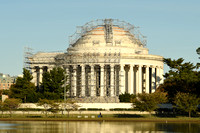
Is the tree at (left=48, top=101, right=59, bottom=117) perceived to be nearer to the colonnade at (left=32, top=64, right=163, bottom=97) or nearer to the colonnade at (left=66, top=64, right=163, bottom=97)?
the colonnade at (left=32, top=64, right=163, bottom=97)

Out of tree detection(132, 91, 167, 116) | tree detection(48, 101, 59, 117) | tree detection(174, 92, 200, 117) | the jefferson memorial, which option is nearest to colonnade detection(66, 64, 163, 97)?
the jefferson memorial

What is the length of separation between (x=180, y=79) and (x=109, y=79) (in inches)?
1104

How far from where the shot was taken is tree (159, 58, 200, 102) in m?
116

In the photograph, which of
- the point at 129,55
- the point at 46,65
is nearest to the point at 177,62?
the point at 129,55

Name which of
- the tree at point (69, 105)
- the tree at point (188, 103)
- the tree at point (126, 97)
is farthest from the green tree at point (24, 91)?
the tree at point (188, 103)

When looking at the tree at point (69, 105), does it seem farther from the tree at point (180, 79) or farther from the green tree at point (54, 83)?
the tree at point (180, 79)

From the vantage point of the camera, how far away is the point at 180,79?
120438 mm

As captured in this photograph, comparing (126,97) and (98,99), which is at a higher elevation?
(126,97)

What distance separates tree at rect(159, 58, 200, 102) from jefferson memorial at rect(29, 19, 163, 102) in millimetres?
11110

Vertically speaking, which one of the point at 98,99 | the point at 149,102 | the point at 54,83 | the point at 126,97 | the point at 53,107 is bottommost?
the point at 53,107

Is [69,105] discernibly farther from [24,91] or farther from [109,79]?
[109,79]

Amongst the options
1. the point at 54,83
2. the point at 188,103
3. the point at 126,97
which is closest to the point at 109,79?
the point at 126,97

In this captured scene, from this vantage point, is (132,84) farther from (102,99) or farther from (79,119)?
(79,119)

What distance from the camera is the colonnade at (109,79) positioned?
139500mm
